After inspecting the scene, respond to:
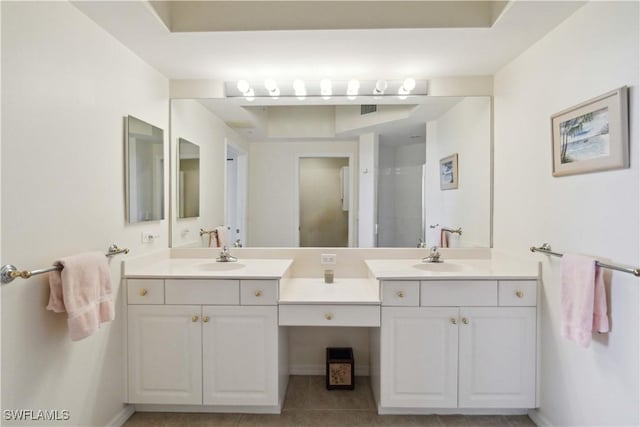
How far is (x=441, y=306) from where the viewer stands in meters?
1.86

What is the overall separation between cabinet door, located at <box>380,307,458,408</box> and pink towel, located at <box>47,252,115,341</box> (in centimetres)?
149

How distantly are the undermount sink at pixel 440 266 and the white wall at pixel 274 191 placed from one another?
97cm

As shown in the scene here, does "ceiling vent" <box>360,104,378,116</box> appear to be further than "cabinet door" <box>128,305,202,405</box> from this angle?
Yes

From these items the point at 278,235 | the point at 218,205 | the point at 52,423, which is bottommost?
the point at 52,423

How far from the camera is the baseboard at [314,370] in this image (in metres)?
2.45

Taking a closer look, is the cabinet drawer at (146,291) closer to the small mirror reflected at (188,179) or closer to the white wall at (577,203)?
the small mirror reflected at (188,179)

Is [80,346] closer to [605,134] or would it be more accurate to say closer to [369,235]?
[369,235]

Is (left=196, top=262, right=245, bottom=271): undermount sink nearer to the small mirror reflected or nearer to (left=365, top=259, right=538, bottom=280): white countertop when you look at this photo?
the small mirror reflected

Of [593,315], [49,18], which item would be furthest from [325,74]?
[593,315]

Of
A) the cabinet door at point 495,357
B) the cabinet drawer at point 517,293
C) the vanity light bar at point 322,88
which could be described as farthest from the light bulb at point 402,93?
the cabinet door at point 495,357

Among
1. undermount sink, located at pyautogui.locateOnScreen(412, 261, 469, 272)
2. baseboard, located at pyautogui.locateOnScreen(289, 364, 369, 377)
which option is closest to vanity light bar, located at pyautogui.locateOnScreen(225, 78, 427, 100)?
undermount sink, located at pyautogui.locateOnScreen(412, 261, 469, 272)

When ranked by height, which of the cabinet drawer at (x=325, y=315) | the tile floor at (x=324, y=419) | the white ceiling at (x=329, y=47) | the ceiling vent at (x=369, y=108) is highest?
the white ceiling at (x=329, y=47)

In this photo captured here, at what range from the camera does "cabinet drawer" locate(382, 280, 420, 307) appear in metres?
1.86

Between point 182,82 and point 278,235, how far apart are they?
1369mm
